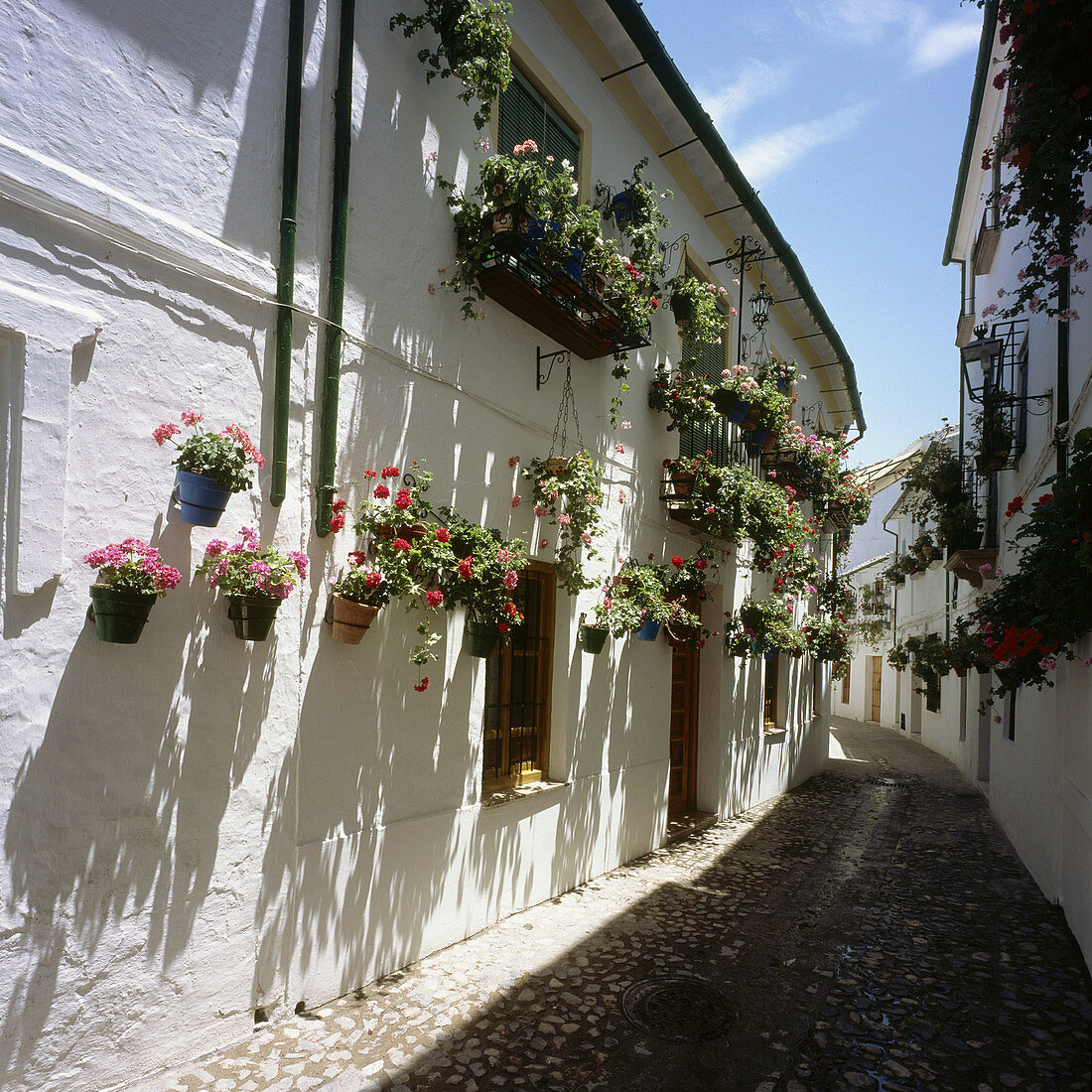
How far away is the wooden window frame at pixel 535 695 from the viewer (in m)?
5.59

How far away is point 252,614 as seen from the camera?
3.46 meters

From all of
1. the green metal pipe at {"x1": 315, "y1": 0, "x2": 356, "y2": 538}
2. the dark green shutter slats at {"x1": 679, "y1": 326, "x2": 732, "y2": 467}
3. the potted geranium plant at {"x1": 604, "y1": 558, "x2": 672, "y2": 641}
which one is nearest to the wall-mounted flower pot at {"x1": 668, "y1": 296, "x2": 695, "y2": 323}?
the dark green shutter slats at {"x1": 679, "y1": 326, "x2": 732, "y2": 467}

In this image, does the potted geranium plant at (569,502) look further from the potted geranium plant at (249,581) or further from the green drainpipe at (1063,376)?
the green drainpipe at (1063,376)

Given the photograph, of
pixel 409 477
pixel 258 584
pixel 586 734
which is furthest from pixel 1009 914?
pixel 258 584

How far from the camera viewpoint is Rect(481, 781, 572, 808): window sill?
527 cm

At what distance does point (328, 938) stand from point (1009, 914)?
538 cm

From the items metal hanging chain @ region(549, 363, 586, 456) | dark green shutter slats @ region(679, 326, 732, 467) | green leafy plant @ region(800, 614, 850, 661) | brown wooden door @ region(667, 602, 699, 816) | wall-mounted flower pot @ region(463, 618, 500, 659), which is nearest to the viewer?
wall-mounted flower pot @ region(463, 618, 500, 659)

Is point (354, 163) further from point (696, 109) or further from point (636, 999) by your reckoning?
point (636, 999)

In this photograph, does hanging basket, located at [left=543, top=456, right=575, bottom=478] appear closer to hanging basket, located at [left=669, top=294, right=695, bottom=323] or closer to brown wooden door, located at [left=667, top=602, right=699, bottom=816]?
hanging basket, located at [left=669, top=294, right=695, bottom=323]

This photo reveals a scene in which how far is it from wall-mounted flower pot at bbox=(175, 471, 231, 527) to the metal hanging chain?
3.05 m

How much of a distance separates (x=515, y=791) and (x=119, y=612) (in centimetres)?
329

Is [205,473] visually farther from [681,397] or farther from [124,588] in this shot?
[681,397]

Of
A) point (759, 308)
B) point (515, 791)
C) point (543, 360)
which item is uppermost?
point (759, 308)

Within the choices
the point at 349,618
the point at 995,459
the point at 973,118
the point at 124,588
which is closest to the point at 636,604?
the point at 349,618
